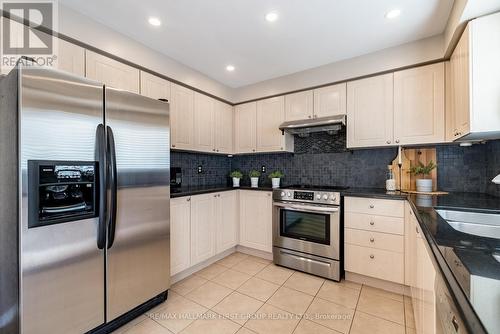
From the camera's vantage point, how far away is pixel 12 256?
4.03ft

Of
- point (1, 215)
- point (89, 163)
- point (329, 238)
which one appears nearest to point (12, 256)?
point (1, 215)

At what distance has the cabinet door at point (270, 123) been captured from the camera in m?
3.10

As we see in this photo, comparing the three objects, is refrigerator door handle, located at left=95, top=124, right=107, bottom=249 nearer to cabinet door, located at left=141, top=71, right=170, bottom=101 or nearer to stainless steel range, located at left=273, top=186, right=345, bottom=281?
cabinet door, located at left=141, top=71, right=170, bottom=101

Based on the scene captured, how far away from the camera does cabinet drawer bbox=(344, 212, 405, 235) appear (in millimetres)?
2088

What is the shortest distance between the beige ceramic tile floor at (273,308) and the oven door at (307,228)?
1.10ft

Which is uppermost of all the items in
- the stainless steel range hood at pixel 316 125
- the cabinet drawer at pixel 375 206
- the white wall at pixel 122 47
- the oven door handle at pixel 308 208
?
the white wall at pixel 122 47

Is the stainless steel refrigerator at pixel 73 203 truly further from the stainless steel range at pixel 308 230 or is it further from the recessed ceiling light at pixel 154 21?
the stainless steel range at pixel 308 230

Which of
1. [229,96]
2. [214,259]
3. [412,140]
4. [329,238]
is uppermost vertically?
[229,96]

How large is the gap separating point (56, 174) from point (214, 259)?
83.6 inches

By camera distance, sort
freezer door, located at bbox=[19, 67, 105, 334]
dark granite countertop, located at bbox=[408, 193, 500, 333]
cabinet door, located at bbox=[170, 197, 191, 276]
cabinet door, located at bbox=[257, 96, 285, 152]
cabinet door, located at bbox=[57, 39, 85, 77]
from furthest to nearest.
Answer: cabinet door, located at bbox=[257, 96, 285, 152] → cabinet door, located at bbox=[170, 197, 191, 276] → cabinet door, located at bbox=[57, 39, 85, 77] → freezer door, located at bbox=[19, 67, 105, 334] → dark granite countertop, located at bbox=[408, 193, 500, 333]

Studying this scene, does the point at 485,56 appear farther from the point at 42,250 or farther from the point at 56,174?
the point at 42,250

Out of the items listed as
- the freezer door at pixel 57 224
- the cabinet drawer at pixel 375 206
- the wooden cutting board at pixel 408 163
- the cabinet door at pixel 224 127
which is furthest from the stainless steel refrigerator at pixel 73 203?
the wooden cutting board at pixel 408 163

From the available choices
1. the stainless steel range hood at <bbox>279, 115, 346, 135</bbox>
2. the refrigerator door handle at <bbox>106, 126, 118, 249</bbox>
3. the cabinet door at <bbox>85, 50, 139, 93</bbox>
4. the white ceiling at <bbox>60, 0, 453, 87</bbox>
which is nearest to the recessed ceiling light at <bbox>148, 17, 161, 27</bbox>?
the white ceiling at <bbox>60, 0, 453, 87</bbox>

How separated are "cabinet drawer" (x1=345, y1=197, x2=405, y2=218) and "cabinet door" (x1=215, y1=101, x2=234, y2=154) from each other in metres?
1.91
